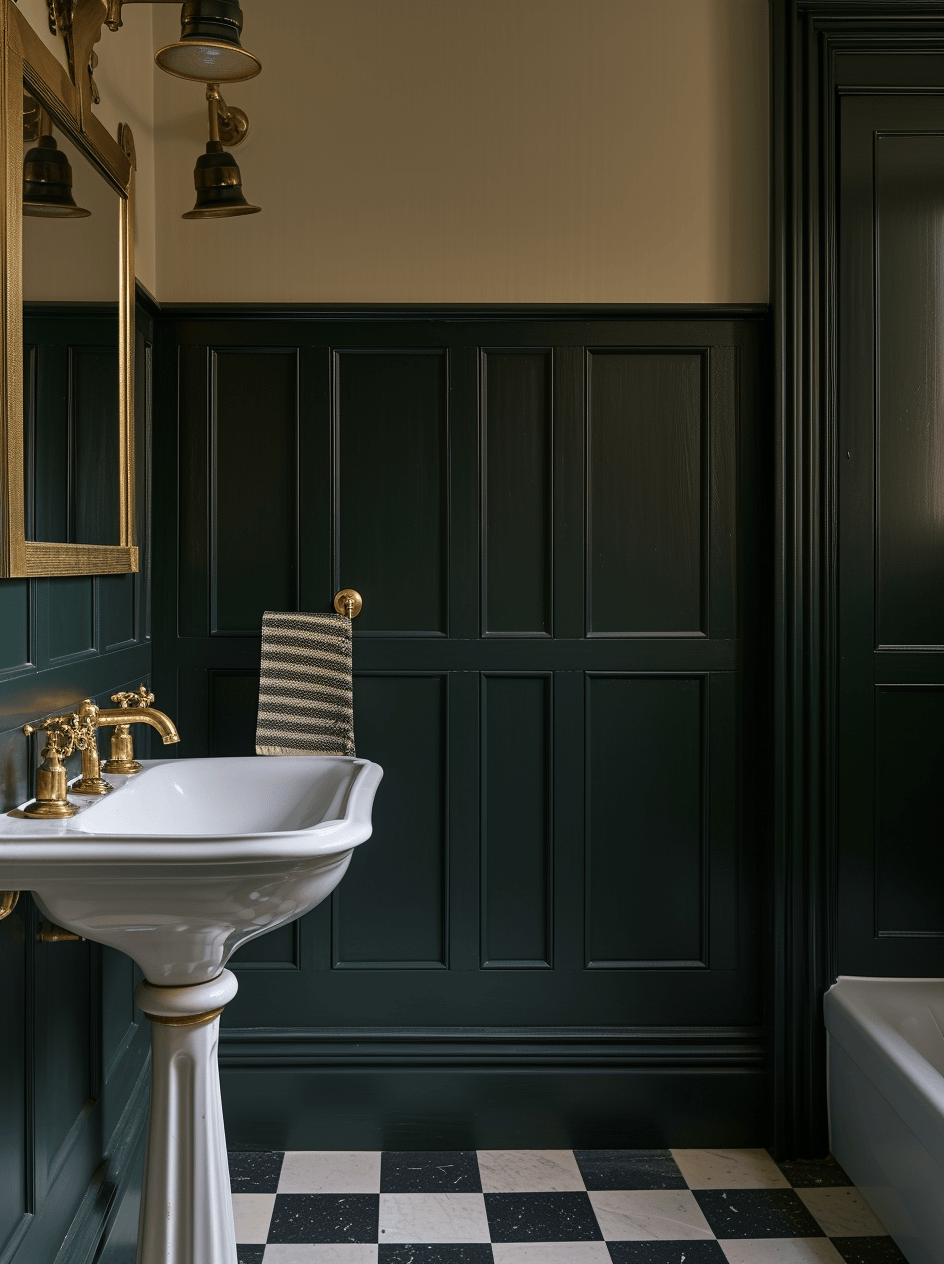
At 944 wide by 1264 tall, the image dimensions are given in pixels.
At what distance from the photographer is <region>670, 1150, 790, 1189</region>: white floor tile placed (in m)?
2.25

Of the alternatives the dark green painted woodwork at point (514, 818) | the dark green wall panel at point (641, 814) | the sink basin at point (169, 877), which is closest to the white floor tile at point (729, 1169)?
the dark green wall panel at point (641, 814)

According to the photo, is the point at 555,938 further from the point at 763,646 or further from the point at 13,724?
the point at 13,724

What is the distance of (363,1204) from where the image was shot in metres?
2.16

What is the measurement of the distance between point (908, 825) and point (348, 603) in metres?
1.32

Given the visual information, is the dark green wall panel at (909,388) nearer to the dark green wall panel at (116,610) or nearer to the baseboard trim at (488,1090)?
the baseboard trim at (488,1090)

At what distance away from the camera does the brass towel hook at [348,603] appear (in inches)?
94.0

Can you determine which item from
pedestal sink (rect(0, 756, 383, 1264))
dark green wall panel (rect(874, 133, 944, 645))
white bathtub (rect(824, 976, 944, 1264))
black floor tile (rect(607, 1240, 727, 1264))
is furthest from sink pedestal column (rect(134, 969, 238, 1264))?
dark green wall panel (rect(874, 133, 944, 645))

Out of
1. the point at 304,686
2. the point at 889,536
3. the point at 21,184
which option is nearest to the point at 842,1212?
the point at 889,536

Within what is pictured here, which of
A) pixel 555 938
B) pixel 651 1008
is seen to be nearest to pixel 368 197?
pixel 555 938

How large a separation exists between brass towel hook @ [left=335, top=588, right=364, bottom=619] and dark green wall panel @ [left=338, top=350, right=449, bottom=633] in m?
0.03

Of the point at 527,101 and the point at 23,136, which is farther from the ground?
the point at 527,101

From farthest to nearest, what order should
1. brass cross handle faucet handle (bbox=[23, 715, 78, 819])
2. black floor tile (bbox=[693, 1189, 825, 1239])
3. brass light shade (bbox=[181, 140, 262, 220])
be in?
brass light shade (bbox=[181, 140, 262, 220]) → black floor tile (bbox=[693, 1189, 825, 1239]) → brass cross handle faucet handle (bbox=[23, 715, 78, 819])

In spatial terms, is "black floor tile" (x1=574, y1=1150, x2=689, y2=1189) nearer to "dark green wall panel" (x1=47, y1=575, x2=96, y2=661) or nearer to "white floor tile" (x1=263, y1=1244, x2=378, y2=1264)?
"white floor tile" (x1=263, y1=1244, x2=378, y2=1264)

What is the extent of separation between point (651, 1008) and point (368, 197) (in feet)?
6.17
